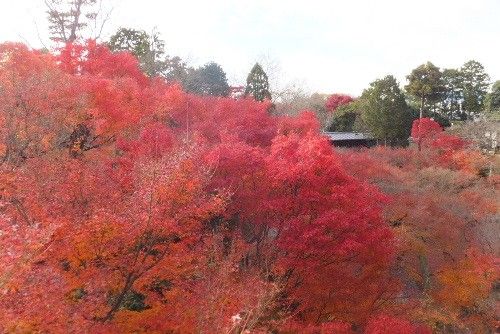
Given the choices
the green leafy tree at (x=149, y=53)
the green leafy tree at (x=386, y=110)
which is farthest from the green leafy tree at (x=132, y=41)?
the green leafy tree at (x=386, y=110)

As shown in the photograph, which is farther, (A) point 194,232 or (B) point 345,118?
(B) point 345,118

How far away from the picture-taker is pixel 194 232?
1512 cm

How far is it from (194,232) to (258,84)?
2916 centimetres

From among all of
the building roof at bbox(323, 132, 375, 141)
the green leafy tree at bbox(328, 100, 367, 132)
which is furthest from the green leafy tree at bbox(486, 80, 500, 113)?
the building roof at bbox(323, 132, 375, 141)

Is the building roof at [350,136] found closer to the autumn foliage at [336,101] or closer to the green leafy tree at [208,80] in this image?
the autumn foliage at [336,101]

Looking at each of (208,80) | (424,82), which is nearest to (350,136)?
(424,82)

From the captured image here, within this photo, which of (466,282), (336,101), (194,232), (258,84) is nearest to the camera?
(194,232)

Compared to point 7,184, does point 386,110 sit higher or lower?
higher

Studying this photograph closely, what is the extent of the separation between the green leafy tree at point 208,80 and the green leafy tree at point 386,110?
1129cm

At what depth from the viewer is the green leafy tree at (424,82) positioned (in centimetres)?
4100

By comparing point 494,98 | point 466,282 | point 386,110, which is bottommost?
point 466,282

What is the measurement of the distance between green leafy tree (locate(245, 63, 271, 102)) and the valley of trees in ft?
51.9

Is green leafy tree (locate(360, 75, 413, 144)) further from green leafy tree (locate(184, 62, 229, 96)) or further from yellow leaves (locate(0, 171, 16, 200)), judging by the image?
yellow leaves (locate(0, 171, 16, 200))

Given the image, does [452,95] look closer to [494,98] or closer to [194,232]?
[494,98]
